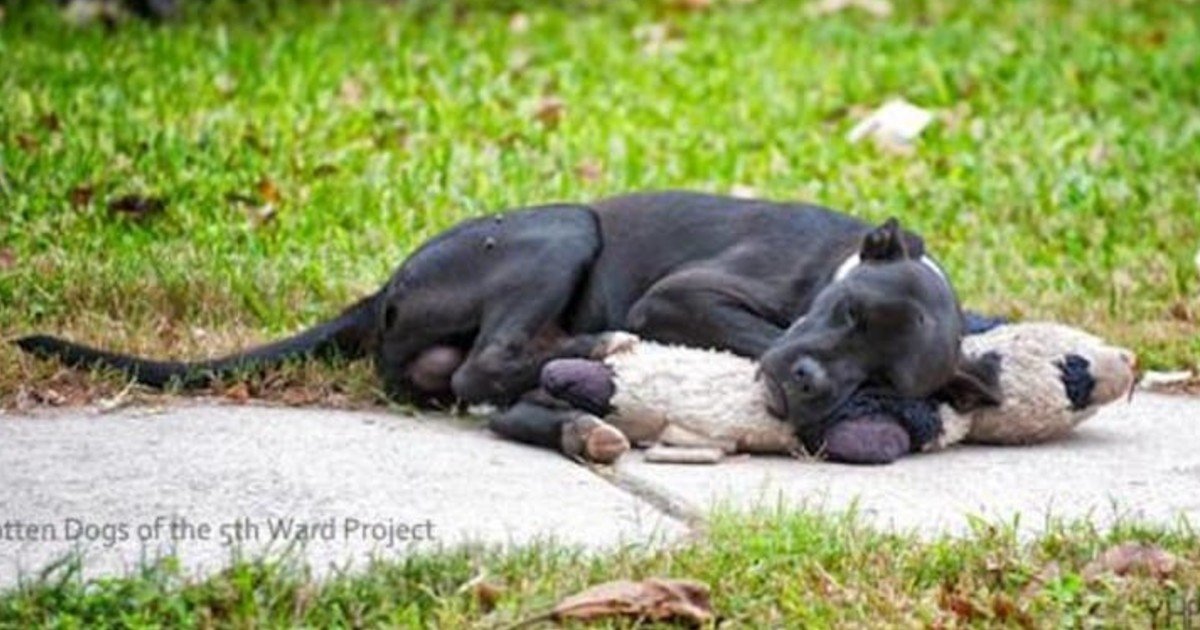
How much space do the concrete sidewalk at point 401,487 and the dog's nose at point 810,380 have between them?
193mm

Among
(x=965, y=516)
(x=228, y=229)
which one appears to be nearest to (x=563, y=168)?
(x=228, y=229)

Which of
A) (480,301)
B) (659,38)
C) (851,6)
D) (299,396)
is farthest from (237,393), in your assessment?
(851,6)

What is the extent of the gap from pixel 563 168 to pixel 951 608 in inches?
210

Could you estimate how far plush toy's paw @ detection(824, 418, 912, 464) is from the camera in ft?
20.7

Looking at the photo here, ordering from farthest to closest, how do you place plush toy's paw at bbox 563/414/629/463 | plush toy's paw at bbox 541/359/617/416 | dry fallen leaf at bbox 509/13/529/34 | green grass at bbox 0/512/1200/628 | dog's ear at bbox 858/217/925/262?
dry fallen leaf at bbox 509/13/529/34 < dog's ear at bbox 858/217/925/262 < plush toy's paw at bbox 541/359/617/416 < plush toy's paw at bbox 563/414/629/463 < green grass at bbox 0/512/1200/628

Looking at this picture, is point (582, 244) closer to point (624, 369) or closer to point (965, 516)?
point (624, 369)

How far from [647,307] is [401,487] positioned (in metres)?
1.32

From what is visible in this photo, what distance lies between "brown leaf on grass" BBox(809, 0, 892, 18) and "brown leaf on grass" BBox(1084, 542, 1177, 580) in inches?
345

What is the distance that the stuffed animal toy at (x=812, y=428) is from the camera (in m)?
6.38

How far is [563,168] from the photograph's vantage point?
10.3m

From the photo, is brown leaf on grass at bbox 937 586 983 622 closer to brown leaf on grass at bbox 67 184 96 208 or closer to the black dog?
the black dog

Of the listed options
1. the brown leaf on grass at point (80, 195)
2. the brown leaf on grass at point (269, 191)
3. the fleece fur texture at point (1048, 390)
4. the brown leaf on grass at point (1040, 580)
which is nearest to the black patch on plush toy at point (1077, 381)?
the fleece fur texture at point (1048, 390)

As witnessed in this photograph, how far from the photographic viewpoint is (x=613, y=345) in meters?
6.64

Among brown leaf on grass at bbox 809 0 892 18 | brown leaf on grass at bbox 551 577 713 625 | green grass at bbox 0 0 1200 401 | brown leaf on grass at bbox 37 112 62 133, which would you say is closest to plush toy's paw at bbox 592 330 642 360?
green grass at bbox 0 0 1200 401
